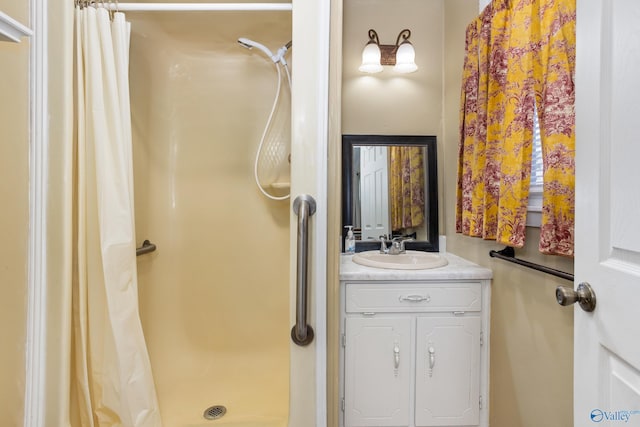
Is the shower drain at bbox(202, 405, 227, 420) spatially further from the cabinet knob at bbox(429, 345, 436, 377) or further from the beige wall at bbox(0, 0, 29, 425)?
the cabinet knob at bbox(429, 345, 436, 377)

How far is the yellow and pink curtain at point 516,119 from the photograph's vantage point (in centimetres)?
87

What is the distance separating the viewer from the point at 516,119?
103cm

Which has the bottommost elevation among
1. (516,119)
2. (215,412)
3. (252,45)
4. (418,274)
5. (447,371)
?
(215,412)

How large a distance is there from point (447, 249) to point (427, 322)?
62 cm

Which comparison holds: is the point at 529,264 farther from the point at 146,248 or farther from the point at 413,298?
the point at 146,248

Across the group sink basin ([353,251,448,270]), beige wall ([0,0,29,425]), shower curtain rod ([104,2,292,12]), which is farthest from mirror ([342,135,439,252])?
beige wall ([0,0,29,425])

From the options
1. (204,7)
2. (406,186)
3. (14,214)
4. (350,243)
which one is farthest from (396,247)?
(14,214)

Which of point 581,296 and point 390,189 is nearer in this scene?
point 581,296

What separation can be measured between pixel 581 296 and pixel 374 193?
4.00ft

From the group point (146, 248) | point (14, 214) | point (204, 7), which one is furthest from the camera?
point (146, 248)

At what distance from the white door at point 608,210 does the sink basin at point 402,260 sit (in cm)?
73

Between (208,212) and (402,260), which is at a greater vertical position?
(208,212)

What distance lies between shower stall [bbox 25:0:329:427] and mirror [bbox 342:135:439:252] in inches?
17.0

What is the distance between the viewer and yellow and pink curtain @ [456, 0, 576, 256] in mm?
870
